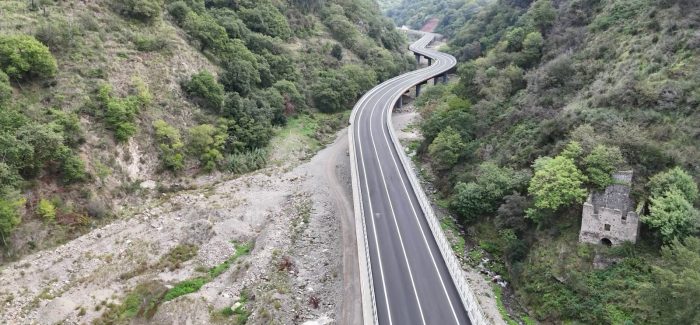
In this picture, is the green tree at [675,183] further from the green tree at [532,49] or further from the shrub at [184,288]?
the green tree at [532,49]

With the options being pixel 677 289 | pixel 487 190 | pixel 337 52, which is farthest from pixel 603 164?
pixel 337 52

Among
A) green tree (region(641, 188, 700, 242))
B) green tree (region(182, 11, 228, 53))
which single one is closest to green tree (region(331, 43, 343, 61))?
green tree (region(182, 11, 228, 53))

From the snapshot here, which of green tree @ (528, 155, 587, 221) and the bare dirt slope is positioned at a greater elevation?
green tree @ (528, 155, 587, 221)

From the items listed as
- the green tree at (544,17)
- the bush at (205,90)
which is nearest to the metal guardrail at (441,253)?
the bush at (205,90)

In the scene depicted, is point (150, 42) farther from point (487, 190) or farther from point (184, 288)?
point (487, 190)

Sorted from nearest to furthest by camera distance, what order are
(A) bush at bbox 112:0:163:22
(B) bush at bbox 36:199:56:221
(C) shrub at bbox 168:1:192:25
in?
(B) bush at bbox 36:199:56:221 → (A) bush at bbox 112:0:163:22 → (C) shrub at bbox 168:1:192:25

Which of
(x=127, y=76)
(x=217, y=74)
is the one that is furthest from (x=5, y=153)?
(x=217, y=74)

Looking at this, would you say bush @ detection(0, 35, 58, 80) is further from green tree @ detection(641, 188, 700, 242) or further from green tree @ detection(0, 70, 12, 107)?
green tree @ detection(641, 188, 700, 242)
